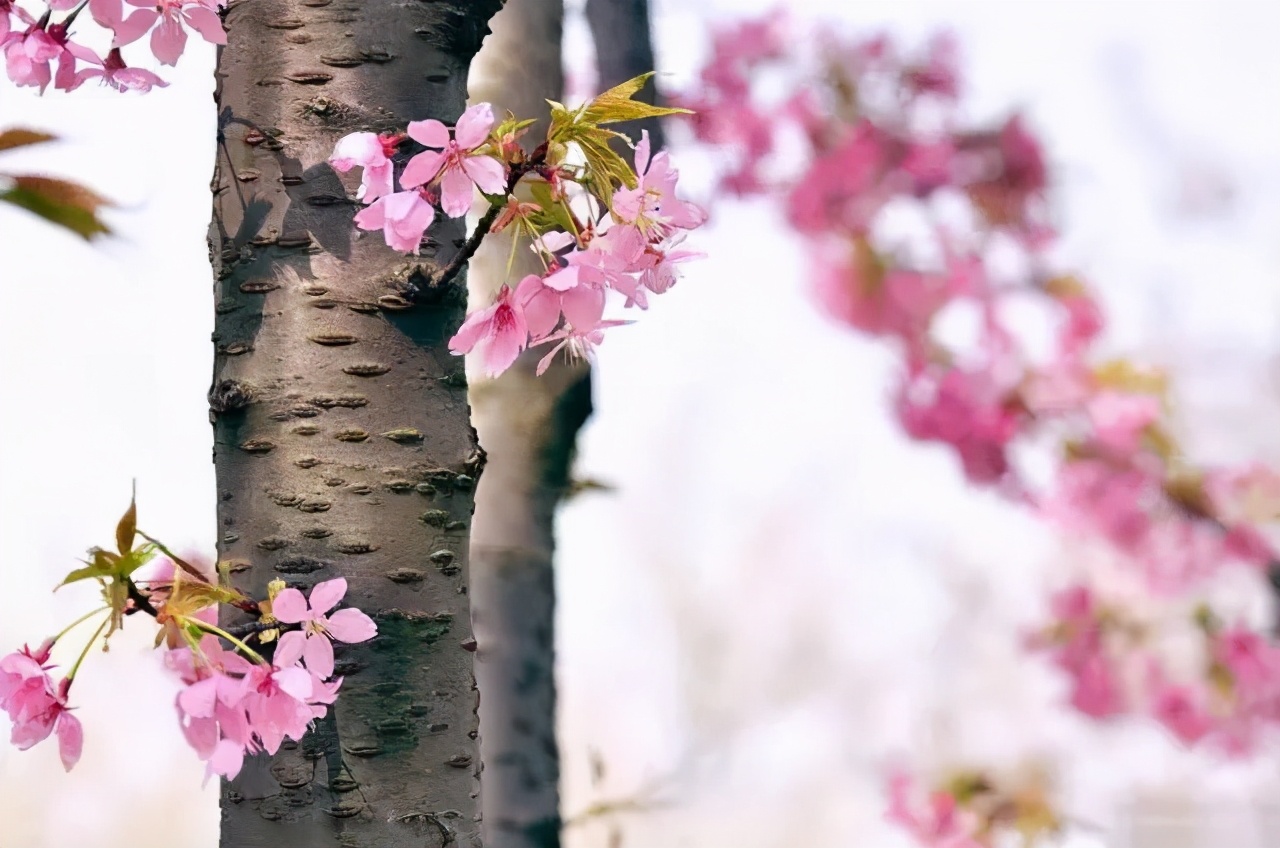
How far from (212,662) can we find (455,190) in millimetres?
239

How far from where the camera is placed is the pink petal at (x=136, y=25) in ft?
2.06

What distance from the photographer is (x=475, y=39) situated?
621 mm

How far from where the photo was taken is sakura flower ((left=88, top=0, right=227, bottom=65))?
2.00ft

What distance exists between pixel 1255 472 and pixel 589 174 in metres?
2.29

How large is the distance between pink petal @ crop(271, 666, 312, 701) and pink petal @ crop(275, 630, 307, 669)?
15 mm

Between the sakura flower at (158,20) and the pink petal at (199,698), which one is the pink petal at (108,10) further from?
the pink petal at (199,698)

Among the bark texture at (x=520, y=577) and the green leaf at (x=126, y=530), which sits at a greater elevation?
the bark texture at (x=520, y=577)

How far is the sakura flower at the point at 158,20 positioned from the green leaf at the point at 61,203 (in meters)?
0.23

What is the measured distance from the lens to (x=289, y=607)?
51 cm

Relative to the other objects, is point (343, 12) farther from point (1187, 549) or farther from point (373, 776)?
point (1187, 549)

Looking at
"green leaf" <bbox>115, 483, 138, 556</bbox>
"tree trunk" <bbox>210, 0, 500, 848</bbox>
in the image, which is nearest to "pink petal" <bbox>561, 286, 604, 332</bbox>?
"tree trunk" <bbox>210, 0, 500, 848</bbox>

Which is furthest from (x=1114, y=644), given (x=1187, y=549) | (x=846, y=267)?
(x=846, y=267)

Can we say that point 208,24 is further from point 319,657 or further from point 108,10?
point 319,657

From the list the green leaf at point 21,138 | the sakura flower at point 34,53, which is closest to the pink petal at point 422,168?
the sakura flower at point 34,53
